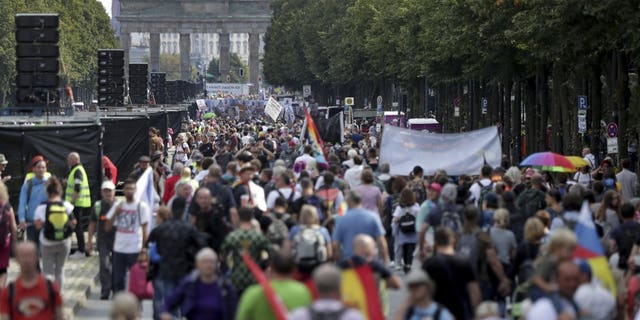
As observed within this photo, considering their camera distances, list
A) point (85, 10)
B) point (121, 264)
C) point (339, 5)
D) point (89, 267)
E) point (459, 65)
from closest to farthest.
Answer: point (121, 264) → point (89, 267) → point (459, 65) → point (339, 5) → point (85, 10)

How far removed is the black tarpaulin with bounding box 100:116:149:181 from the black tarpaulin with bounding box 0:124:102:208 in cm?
435

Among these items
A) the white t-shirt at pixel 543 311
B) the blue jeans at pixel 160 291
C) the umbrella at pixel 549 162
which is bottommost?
the blue jeans at pixel 160 291

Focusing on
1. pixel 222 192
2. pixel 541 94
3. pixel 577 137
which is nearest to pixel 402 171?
pixel 222 192

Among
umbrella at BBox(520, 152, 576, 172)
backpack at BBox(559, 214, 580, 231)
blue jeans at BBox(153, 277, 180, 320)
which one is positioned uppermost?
umbrella at BBox(520, 152, 576, 172)

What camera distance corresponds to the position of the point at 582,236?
15.1 m

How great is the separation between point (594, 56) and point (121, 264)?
71.7 ft

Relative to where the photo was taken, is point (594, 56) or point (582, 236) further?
point (594, 56)

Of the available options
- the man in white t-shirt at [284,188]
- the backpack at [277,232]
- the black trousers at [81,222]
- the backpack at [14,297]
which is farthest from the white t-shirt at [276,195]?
the backpack at [14,297]

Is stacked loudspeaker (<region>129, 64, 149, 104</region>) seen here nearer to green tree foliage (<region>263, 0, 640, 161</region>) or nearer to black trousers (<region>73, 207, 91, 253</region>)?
green tree foliage (<region>263, 0, 640, 161</region>)

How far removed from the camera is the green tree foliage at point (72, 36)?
323 ft

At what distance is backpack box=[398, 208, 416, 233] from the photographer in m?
24.0

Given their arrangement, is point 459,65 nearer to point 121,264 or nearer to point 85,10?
point 121,264

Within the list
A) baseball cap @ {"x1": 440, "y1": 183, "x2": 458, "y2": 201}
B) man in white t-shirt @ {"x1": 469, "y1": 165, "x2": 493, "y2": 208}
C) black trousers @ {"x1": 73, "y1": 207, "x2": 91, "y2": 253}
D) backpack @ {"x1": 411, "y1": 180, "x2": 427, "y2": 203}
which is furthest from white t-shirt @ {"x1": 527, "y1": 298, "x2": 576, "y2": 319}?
black trousers @ {"x1": 73, "y1": 207, "x2": 91, "y2": 253}

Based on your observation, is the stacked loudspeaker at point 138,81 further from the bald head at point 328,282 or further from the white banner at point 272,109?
the bald head at point 328,282
